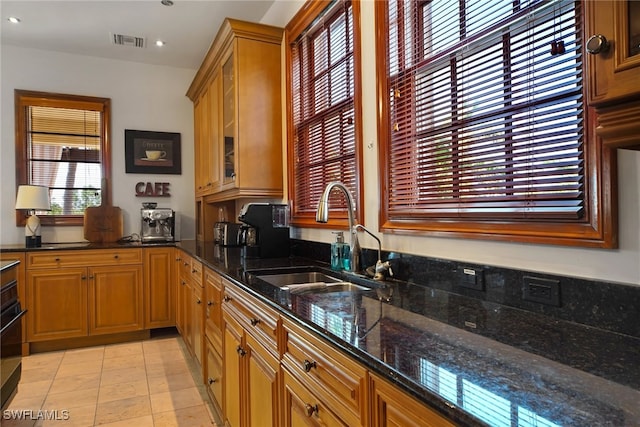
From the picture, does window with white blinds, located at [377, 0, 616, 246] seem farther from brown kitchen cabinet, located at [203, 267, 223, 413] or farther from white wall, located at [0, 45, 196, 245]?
white wall, located at [0, 45, 196, 245]

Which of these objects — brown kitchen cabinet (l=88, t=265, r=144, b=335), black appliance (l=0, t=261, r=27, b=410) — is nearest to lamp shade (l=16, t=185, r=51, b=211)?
brown kitchen cabinet (l=88, t=265, r=144, b=335)

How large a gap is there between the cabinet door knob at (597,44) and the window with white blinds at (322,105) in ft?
4.68

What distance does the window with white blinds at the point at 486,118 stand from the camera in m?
1.11

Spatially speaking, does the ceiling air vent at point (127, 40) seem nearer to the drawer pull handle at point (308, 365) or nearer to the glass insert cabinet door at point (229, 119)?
the glass insert cabinet door at point (229, 119)

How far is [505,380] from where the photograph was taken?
27.7 inches

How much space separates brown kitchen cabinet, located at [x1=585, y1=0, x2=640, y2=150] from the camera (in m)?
0.66

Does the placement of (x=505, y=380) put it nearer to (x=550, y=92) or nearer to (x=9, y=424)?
(x=550, y=92)

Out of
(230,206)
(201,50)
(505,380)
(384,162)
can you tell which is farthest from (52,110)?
(505,380)

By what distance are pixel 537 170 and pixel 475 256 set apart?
0.36 meters

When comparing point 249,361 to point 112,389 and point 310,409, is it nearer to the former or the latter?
point 310,409

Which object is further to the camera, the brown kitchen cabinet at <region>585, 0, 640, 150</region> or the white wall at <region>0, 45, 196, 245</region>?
the white wall at <region>0, 45, 196, 245</region>

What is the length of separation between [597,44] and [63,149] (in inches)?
185

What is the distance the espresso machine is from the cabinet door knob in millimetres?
4161

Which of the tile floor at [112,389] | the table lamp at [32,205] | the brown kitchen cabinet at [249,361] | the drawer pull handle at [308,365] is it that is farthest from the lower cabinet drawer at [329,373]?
the table lamp at [32,205]
